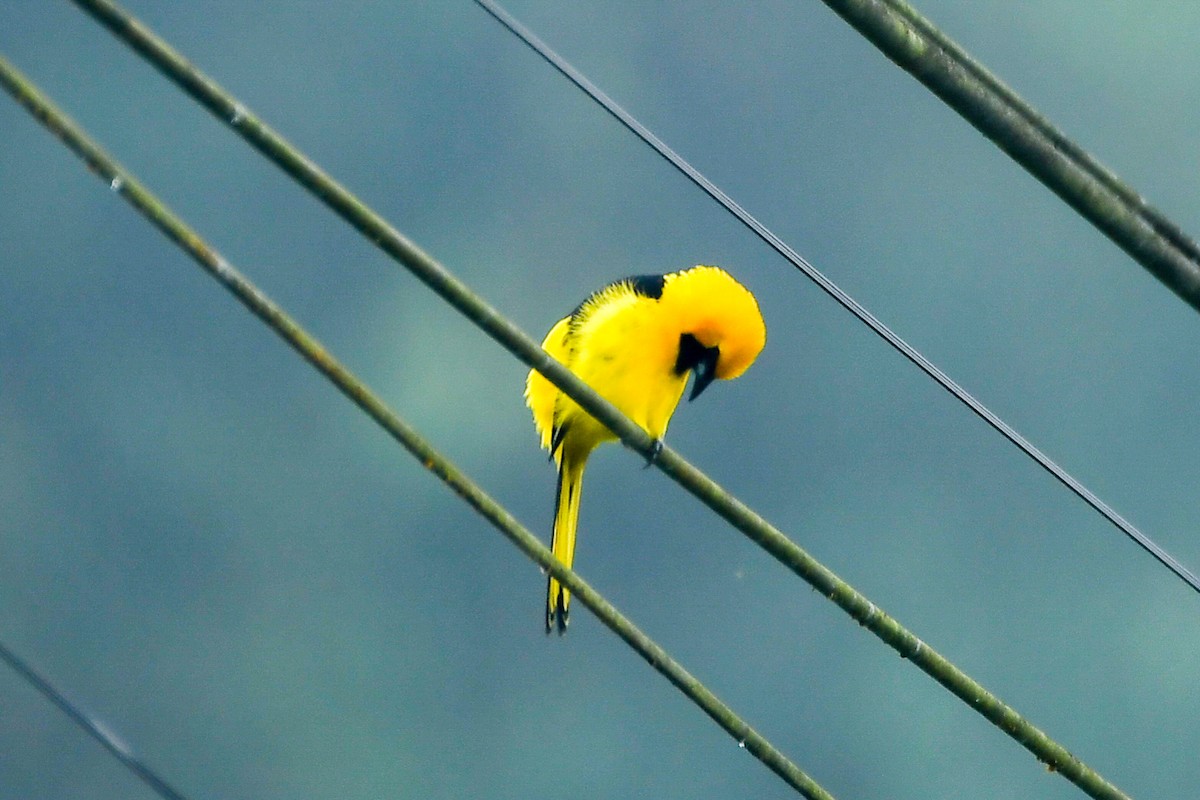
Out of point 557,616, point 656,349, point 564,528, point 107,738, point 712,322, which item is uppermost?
point 712,322

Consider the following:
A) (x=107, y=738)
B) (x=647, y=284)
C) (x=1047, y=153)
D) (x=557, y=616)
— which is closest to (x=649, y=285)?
(x=647, y=284)

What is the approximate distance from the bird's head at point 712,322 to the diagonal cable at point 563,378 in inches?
61.0

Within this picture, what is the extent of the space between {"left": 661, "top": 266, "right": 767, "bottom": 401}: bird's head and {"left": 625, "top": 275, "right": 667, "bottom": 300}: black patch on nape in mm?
21

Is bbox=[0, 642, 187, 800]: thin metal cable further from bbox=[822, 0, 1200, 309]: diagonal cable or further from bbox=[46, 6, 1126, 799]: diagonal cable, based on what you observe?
bbox=[822, 0, 1200, 309]: diagonal cable

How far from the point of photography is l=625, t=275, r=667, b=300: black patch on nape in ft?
14.2

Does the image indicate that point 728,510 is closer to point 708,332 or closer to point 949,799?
point 708,332

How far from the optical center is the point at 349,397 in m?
2.19

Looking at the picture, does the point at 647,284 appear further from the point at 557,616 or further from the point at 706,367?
the point at 557,616

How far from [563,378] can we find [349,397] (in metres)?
0.30

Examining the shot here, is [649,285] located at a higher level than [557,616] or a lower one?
higher

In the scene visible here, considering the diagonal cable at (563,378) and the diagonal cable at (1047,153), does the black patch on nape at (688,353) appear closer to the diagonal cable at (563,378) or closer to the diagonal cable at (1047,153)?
the diagonal cable at (563,378)

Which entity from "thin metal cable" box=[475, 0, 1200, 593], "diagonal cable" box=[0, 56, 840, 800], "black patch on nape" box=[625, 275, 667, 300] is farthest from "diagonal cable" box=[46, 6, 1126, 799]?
"black patch on nape" box=[625, 275, 667, 300]

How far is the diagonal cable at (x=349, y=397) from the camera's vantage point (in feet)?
6.17

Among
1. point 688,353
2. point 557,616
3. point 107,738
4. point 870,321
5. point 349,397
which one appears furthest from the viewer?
point 688,353
